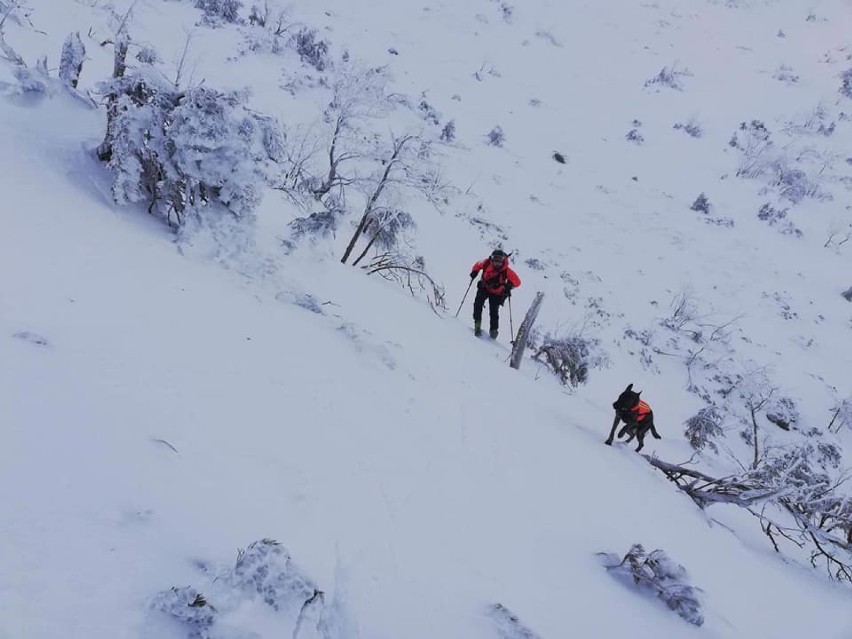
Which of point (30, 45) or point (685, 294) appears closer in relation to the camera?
point (30, 45)

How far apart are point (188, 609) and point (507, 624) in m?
1.28

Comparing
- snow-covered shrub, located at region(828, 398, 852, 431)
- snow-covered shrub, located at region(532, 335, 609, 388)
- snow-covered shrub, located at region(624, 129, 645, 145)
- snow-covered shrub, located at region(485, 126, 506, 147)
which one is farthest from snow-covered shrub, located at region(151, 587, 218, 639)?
snow-covered shrub, located at region(624, 129, 645, 145)

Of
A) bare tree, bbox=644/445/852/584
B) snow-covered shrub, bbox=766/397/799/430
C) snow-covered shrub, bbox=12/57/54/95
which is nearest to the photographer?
bare tree, bbox=644/445/852/584

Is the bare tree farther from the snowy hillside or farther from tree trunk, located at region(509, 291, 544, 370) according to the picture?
tree trunk, located at region(509, 291, 544, 370)

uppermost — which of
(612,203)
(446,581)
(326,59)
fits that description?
(326,59)

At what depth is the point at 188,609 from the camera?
1.41 meters

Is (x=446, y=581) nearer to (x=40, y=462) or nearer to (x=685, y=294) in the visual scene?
(x=40, y=462)

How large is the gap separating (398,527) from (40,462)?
1.45m

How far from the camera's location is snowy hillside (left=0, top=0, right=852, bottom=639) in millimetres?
1704

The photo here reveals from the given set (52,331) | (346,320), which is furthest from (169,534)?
(346,320)

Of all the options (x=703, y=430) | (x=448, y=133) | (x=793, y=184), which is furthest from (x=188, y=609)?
(x=793, y=184)

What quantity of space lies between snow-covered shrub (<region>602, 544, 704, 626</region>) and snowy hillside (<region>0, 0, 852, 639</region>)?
0.01 m

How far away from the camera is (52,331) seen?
2463 mm

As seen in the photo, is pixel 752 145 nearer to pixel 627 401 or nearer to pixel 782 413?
pixel 782 413
